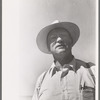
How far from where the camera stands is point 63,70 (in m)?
1.24

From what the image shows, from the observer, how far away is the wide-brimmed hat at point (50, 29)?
1.22 m

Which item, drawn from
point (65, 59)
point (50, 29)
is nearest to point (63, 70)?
point (65, 59)

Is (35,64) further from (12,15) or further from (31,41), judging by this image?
(12,15)

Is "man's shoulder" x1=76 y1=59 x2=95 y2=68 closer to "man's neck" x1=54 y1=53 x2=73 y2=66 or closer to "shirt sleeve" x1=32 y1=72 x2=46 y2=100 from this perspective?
"man's neck" x1=54 y1=53 x2=73 y2=66

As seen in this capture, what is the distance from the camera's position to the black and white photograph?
1.20 meters

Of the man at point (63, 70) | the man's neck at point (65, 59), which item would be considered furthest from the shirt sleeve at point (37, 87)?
the man's neck at point (65, 59)

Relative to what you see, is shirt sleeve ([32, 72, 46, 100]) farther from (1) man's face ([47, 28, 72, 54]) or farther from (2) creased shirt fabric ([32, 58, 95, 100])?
(1) man's face ([47, 28, 72, 54])

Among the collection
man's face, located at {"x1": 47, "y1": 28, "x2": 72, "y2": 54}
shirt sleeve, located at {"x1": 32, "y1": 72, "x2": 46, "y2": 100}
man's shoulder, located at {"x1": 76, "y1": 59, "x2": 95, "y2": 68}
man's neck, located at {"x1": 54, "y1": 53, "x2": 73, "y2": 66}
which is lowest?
shirt sleeve, located at {"x1": 32, "y1": 72, "x2": 46, "y2": 100}

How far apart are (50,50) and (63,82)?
171mm

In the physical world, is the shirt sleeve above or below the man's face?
below

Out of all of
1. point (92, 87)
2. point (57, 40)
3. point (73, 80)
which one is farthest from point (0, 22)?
point (92, 87)

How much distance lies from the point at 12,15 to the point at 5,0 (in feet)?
0.26

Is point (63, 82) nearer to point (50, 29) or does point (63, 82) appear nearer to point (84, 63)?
point (84, 63)

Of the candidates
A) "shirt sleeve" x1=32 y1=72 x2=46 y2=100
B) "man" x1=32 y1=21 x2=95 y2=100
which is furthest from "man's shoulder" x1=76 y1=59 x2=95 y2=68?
"shirt sleeve" x1=32 y1=72 x2=46 y2=100
